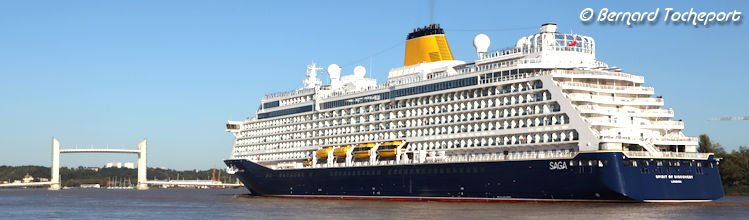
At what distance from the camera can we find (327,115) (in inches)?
3004

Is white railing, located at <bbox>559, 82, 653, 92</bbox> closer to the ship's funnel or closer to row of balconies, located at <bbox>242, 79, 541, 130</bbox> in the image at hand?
row of balconies, located at <bbox>242, 79, 541, 130</bbox>

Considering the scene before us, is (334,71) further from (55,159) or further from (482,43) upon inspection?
(55,159)

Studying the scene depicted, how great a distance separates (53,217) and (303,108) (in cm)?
3000

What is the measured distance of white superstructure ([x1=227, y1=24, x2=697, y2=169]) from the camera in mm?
54406

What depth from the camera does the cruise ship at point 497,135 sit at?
5225 cm

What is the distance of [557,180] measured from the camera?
53.0 metres

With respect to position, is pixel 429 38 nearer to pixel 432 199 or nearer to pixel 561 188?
pixel 432 199

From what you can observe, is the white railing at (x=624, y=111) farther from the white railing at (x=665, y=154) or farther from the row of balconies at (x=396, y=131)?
the white railing at (x=665, y=154)

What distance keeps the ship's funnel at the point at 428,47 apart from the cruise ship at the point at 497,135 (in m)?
0.10

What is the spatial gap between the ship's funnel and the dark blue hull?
996 centimetres

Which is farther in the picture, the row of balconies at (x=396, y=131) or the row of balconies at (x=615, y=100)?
the row of balconies at (x=396, y=131)

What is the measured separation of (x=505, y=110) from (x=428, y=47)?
1235 centimetres

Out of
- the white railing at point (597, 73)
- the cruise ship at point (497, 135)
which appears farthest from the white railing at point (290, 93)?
the white railing at point (597, 73)

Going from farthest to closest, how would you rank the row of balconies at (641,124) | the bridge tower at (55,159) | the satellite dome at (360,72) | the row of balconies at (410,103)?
the bridge tower at (55,159), the satellite dome at (360,72), the row of balconies at (410,103), the row of balconies at (641,124)
